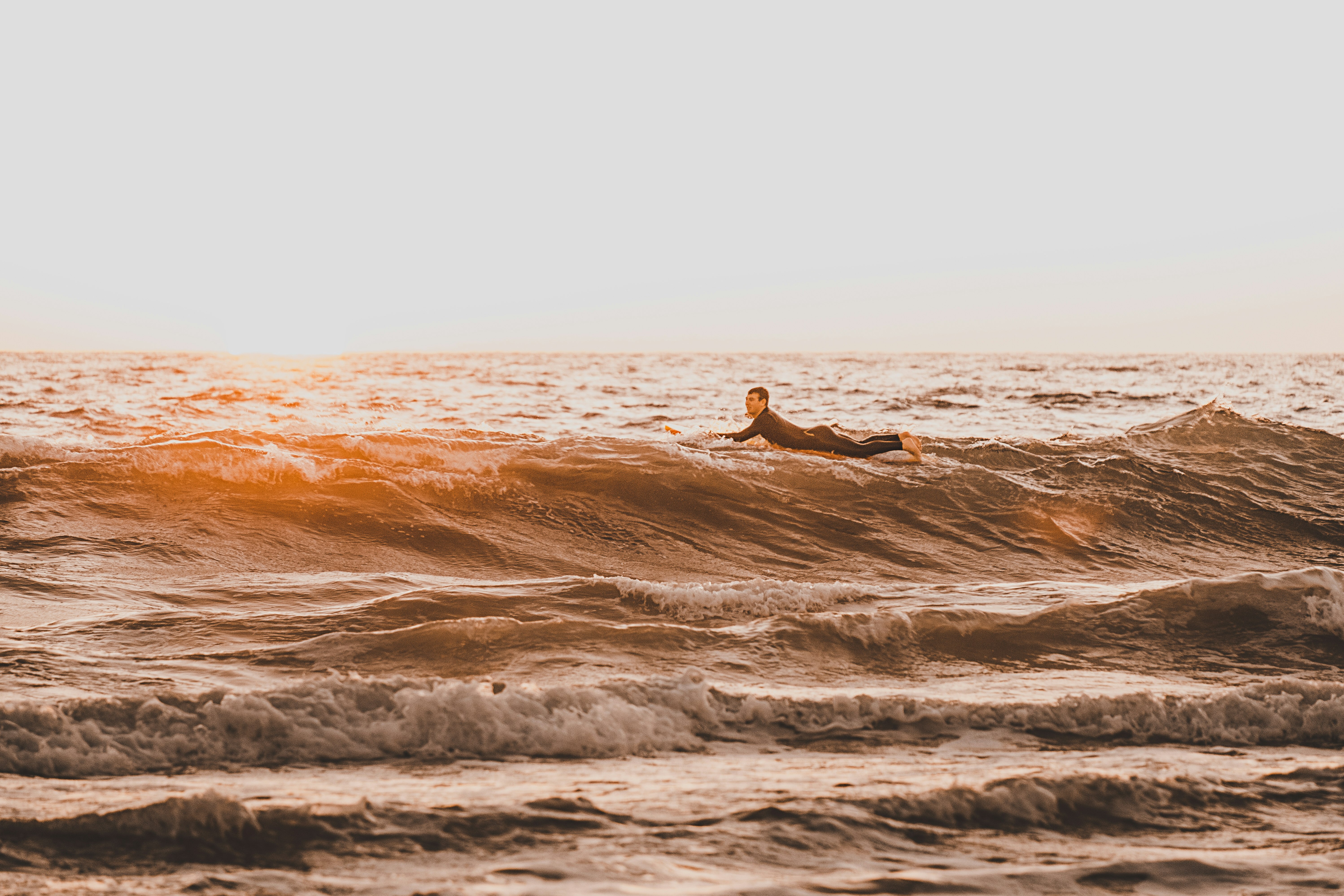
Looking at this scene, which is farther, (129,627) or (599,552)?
(599,552)

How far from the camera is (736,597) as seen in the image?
7316 mm

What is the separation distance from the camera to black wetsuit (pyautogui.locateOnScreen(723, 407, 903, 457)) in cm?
1463

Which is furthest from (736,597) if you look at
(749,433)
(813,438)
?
(749,433)

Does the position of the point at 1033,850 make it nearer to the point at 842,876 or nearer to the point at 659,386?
the point at 842,876

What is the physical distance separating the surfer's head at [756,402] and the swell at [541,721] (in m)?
10.3

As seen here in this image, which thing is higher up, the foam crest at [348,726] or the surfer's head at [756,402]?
the surfer's head at [756,402]

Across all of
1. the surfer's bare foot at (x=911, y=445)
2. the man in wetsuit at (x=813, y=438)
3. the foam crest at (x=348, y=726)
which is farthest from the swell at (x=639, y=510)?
the foam crest at (x=348, y=726)

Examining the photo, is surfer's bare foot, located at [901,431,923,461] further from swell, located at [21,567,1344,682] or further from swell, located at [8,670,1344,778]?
swell, located at [8,670,1344,778]

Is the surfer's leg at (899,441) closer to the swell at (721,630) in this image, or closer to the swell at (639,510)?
the swell at (639,510)

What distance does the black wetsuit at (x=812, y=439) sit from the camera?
48.0ft

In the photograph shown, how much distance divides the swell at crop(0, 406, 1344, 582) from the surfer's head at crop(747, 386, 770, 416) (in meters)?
0.82

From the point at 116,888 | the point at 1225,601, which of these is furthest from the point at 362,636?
the point at 1225,601

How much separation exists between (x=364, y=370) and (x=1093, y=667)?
5917cm

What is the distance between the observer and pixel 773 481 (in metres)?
13.2
